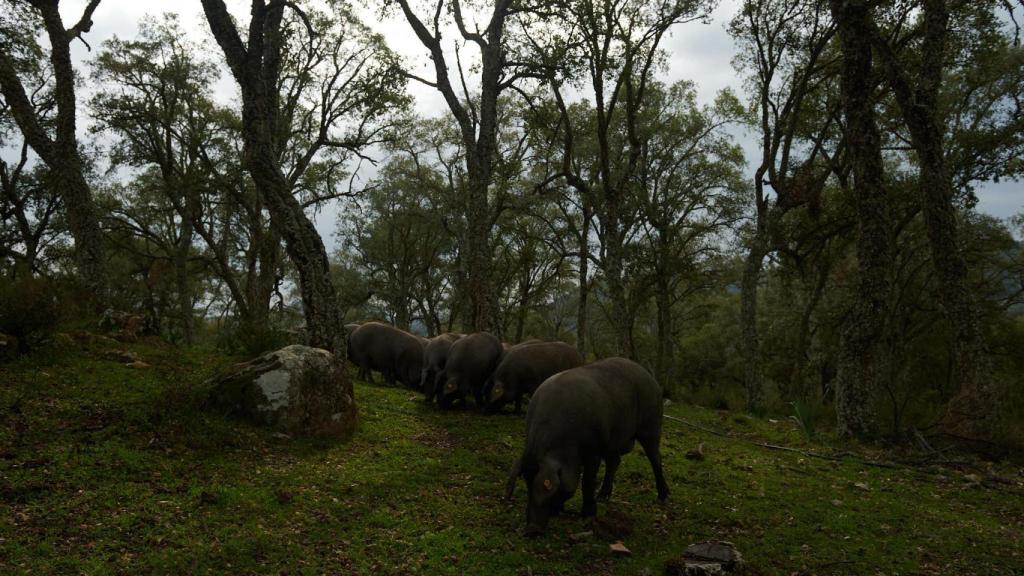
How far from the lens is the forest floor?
4.83 metres

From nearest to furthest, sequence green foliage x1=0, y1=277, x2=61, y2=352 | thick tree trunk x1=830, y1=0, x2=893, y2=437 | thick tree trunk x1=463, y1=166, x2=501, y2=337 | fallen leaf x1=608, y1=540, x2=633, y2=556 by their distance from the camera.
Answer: fallen leaf x1=608, y1=540, x2=633, y2=556
green foliage x1=0, y1=277, x2=61, y2=352
thick tree trunk x1=830, y1=0, x2=893, y2=437
thick tree trunk x1=463, y1=166, x2=501, y2=337

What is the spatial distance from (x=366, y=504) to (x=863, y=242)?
34.1ft

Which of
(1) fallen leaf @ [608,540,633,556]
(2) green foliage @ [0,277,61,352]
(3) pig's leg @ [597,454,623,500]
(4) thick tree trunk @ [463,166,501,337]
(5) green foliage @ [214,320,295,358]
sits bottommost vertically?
(1) fallen leaf @ [608,540,633,556]

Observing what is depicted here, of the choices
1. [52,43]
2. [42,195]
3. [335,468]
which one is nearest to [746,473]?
[335,468]

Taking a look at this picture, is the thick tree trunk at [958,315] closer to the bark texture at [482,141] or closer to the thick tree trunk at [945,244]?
the thick tree trunk at [945,244]

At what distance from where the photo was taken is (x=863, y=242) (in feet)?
37.1

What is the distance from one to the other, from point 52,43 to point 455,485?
1274 centimetres

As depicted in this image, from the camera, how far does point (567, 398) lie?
6.33 metres

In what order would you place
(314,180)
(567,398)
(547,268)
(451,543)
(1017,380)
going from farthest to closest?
(547,268), (314,180), (1017,380), (567,398), (451,543)

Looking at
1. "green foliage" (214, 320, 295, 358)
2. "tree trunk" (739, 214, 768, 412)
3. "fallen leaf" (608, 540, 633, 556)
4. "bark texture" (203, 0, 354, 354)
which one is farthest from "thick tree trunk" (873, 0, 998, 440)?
"green foliage" (214, 320, 295, 358)

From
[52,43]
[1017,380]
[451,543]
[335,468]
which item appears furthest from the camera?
[1017,380]

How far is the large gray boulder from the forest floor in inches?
10.5

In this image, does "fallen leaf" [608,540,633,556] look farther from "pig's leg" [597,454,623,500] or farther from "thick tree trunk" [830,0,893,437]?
"thick tree trunk" [830,0,893,437]

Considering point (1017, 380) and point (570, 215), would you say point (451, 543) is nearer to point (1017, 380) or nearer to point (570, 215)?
point (1017, 380)
